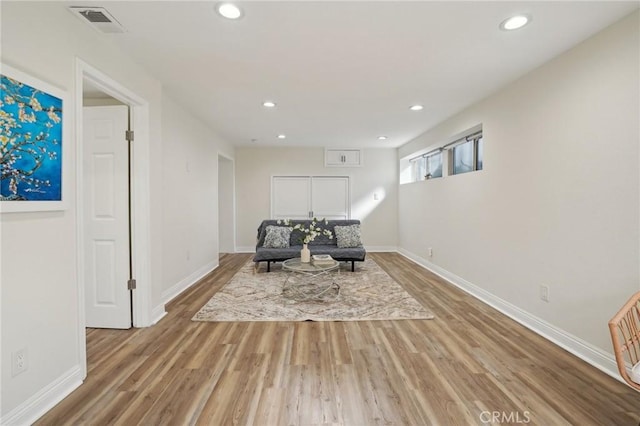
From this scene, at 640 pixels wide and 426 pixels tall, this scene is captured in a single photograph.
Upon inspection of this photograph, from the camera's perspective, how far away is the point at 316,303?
130 inches

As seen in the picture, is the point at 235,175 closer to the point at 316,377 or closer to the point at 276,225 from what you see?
the point at 276,225

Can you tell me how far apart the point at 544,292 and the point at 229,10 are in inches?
130

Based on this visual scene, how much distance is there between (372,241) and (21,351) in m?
5.86

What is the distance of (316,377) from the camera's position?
1.95m

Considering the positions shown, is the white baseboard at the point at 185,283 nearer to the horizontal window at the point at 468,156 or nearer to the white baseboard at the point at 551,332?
the white baseboard at the point at 551,332

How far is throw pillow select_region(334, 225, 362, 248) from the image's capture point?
4.95 metres

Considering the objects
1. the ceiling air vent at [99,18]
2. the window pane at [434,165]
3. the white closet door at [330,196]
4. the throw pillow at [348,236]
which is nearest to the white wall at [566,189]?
the window pane at [434,165]

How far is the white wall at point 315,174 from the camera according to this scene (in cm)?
651

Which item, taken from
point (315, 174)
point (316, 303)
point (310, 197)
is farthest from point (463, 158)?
point (310, 197)

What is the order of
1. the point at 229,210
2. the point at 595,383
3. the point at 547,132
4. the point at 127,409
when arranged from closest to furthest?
the point at 127,409 → the point at 595,383 → the point at 547,132 → the point at 229,210

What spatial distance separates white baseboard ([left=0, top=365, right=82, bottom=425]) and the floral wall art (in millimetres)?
1031

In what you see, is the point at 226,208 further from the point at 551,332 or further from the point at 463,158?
the point at 551,332

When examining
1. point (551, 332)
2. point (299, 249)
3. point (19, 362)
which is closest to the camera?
point (19, 362)

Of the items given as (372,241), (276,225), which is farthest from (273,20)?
(372,241)
